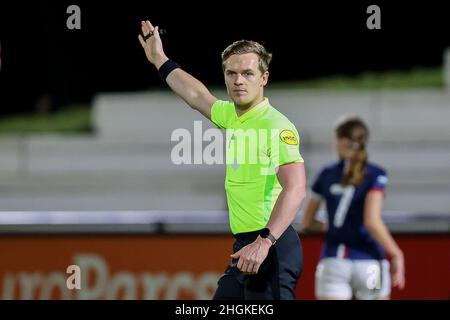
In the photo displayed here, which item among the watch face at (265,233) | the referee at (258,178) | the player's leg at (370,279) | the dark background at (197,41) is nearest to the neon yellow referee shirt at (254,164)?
the referee at (258,178)

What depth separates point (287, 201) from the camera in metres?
5.11

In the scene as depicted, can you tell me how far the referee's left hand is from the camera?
507 cm

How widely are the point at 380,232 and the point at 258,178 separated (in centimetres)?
263

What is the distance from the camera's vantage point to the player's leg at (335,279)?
7.91 m

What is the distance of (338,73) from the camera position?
47.8ft

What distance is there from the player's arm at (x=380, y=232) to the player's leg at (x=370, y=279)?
93 millimetres

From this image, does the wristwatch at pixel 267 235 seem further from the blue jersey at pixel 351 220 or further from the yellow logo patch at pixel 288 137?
the blue jersey at pixel 351 220

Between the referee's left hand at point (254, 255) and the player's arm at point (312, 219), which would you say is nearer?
the referee's left hand at point (254, 255)

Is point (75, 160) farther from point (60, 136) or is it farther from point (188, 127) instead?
point (188, 127)

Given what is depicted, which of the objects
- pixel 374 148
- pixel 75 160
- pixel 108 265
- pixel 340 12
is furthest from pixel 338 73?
pixel 108 265

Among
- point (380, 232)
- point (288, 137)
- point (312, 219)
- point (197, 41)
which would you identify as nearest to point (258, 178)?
point (288, 137)

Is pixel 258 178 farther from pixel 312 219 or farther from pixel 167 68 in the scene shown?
pixel 312 219

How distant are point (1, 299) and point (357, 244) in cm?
316

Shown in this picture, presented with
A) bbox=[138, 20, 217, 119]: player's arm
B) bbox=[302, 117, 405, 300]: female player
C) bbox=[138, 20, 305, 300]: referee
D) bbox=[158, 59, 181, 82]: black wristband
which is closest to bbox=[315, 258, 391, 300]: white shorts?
bbox=[302, 117, 405, 300]: female player
